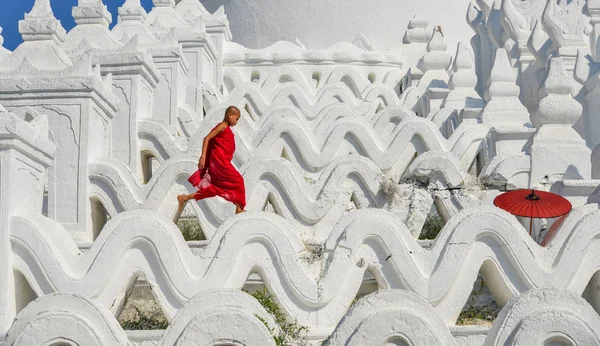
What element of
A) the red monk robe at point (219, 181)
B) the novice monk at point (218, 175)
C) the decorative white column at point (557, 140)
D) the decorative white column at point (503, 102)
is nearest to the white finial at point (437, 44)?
the decorative white column at point (503, 102)

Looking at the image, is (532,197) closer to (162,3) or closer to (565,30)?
(565,30)

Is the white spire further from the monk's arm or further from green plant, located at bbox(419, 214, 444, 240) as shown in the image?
green plant, located at bbox(419, 214, 444, 240)

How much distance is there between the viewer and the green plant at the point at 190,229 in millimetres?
9000

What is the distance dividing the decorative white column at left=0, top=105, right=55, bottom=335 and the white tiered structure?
0.01m

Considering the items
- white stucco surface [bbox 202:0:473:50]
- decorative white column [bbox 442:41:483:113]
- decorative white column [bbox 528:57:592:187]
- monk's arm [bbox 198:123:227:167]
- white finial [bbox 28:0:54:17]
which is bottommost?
monk's arm [bbox 198:123:227:167]

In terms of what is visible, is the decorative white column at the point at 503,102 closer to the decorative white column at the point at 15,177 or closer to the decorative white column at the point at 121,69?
the decorative white column at the point at 121,69

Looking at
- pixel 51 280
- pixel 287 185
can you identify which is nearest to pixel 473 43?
pixel 287 185

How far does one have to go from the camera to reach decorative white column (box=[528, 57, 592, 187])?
902 centimetres

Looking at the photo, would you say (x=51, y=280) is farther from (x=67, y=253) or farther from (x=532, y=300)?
(x=532, y=300)

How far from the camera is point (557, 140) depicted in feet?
29.9

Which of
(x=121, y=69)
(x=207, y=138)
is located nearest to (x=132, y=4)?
(x=121, y=69)

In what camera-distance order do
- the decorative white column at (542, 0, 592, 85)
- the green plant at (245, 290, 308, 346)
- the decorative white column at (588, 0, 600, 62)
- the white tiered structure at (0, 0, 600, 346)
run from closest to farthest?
the white tiered structure at (0, 0, 600, 346), the green plant at (245, 290, 308, 346), the decorative white column at (542, 0, 592, 85), the decorative white column at (588, 0, 600, 62)

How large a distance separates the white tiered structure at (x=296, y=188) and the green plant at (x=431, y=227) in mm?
80

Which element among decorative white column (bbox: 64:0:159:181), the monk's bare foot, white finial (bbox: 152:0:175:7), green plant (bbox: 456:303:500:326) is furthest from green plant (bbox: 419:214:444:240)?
white finial (bbox: 152:0:175:7)
